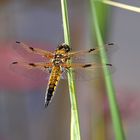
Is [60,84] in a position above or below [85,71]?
above

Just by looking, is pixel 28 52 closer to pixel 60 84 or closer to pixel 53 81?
pixel 53 81

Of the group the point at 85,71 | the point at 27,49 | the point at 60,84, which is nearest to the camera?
the point at 85,71

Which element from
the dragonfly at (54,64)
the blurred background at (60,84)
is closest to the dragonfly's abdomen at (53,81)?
the dragonfly at (54,64)

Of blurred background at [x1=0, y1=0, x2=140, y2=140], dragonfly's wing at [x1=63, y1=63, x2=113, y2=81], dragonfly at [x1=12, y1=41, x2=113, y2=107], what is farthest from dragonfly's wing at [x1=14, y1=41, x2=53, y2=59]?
blurred background at [x1=0, y1=0, x2=140, y2=140]

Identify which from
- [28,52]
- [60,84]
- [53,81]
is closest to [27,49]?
[28,52]

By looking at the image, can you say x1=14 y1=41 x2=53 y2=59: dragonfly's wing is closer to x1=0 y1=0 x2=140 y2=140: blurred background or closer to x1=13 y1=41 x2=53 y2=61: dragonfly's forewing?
x1=13 y1=41 x2=53 y2=61: dragonfly's forewing

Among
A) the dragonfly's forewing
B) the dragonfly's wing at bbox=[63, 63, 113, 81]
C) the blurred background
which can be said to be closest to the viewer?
the dragonfly's wing at bbox=[63, 63, 113, 81]
